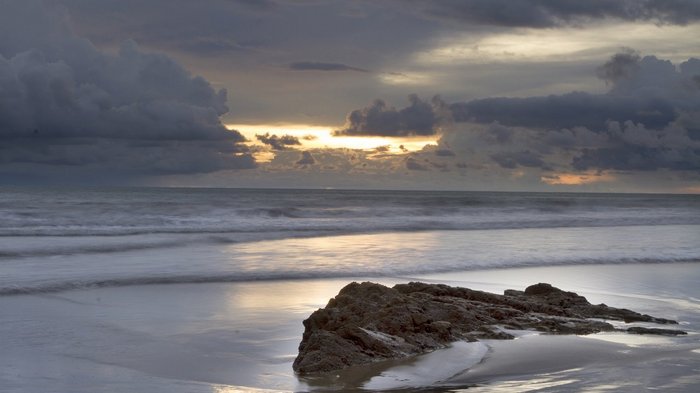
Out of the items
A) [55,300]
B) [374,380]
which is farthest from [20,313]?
[374,380]

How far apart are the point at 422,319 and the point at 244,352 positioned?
2.04 m

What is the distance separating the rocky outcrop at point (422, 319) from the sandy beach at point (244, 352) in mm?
244

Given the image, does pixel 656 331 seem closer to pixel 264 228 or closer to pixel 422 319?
pixel 422 319

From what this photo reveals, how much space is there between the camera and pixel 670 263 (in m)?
18.9

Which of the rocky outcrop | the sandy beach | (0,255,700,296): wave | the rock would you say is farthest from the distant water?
the rock

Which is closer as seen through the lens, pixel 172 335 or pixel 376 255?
pixel 172 335

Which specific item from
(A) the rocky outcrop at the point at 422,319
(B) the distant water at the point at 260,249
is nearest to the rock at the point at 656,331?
(A) the rocky outcrop at the point at 422,319

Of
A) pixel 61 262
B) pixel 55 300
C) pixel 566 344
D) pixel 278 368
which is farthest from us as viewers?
pixel 61 262

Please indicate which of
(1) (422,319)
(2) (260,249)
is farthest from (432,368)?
(2) (260,249)

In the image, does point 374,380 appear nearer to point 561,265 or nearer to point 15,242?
point 561,265

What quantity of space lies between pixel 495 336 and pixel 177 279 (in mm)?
7841

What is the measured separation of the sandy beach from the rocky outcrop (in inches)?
9.6

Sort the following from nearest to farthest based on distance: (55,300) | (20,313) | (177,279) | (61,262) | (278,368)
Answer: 1. (278,368)
2. (20,313)
3. (55,300)
4. (177,279)
5. (61,262)

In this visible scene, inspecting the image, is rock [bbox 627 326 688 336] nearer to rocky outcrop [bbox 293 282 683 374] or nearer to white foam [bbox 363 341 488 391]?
rocky outcrop [bbox 293 282 683 374]
